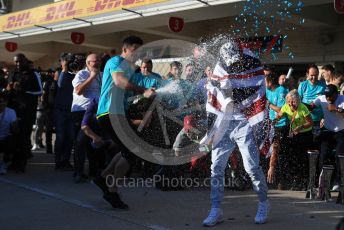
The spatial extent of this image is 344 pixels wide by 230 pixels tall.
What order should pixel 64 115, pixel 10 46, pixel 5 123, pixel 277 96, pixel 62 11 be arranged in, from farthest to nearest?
pixel 10 46, pixel 62 11, pixel 64 115, pixel 277 96, pixel 5 123

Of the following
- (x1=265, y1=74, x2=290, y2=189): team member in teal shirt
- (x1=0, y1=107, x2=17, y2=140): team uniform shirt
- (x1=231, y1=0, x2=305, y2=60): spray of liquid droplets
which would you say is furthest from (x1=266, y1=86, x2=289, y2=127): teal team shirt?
(x1=0, y1=107, x2=17, y2=140): team uniform shirt

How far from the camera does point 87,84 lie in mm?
6949

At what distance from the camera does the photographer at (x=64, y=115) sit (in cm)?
809

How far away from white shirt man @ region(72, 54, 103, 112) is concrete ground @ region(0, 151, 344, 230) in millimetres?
1174

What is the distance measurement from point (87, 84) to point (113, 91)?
5.36 ft

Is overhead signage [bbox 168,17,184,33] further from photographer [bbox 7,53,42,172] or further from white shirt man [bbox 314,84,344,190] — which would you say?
white shirt man [bbox 314,84,344,190]

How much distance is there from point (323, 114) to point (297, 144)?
589mm

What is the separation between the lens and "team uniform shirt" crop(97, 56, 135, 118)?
5.36m

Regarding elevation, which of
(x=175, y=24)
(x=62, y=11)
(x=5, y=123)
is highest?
(x=62, y=11)

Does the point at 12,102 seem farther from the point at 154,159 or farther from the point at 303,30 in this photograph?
the point at 303,30

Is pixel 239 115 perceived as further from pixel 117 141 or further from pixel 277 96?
pixel 277 96

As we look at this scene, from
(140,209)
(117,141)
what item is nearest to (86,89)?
(117,141)

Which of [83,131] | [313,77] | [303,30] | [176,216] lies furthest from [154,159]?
[303,30]

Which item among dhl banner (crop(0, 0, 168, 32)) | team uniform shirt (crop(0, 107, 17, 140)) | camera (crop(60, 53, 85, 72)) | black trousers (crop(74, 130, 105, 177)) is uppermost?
dhl banner (crop(0, 0, 168, 32))
